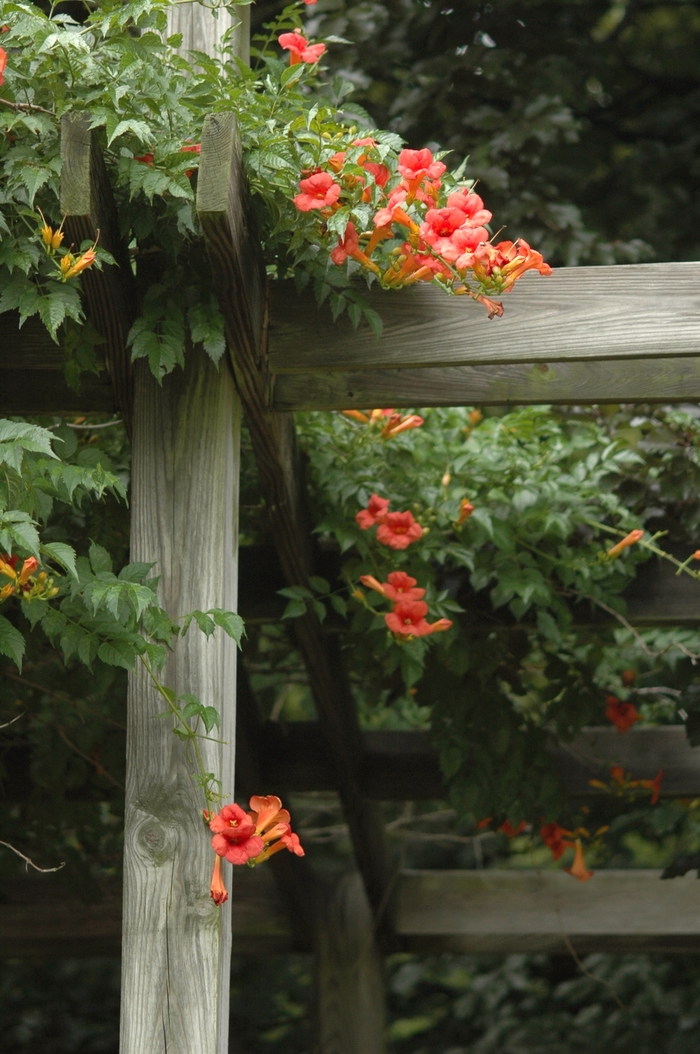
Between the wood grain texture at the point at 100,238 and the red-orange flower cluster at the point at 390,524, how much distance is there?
2.01ft

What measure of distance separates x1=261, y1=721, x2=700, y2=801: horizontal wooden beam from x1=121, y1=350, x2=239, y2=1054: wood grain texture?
1932mm

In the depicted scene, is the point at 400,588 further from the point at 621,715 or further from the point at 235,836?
the point at 621,715

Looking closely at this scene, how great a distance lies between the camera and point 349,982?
13.9 ft

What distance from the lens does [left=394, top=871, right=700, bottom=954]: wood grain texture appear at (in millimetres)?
4219

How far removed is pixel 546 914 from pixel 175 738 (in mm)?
2885

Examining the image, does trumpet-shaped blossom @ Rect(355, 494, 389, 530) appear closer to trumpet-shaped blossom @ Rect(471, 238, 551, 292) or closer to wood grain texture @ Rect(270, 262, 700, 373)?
wood grain texture @ Rect(270, 262, 700, 373)

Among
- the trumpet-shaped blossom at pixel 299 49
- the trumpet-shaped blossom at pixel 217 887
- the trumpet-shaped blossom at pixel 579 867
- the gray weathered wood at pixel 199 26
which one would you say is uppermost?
the gray weathered wood at pixel 199 26

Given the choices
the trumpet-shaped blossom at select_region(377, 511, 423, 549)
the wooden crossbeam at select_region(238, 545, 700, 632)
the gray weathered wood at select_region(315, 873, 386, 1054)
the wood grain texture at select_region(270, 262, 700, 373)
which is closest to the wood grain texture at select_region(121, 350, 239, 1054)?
the wood grain texture at select_region(270, 262, 700, 373)

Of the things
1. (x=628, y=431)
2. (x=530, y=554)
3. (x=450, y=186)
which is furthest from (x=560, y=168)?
(x=450, y=186)

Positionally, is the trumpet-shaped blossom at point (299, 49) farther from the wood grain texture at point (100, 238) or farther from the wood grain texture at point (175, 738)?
the wood grain texture at point (175, 738)

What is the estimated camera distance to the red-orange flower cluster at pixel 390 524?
8.13 feet

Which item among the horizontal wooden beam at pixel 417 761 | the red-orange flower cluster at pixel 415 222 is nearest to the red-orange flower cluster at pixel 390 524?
the red-orange flower cluster at pixel 415 222

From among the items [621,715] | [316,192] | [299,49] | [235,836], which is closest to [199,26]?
[299,49]

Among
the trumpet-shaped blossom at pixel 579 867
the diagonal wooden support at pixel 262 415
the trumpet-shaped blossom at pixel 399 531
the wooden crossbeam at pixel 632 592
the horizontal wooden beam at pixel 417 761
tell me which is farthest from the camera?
the horizontal wooden beam at pixel 417 761
